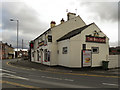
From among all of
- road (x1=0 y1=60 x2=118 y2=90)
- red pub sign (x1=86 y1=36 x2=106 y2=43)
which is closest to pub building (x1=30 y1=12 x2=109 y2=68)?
red pub sign (x1=86 y1=36 x2=106 y2=43)

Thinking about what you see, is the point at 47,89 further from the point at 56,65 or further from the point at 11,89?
the point at 56,65

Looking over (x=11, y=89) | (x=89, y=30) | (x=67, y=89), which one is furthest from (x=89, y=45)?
(x=11, y=89)

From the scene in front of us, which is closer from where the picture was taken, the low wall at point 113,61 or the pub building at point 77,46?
the pub building at point 77,46

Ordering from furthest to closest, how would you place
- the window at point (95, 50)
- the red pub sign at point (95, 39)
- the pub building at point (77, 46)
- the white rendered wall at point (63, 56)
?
the window at point (95, 50) → the red pub sign at point (95, 39) → the white rendered wall at point (63, 56) → the pub building at point (77, 46)

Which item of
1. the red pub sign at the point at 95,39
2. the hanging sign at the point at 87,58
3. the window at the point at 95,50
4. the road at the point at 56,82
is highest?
the red pub sign at the point at 95,39

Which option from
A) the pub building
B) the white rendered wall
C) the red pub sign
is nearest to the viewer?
the pub building

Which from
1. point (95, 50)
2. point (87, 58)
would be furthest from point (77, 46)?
point (95, 50)

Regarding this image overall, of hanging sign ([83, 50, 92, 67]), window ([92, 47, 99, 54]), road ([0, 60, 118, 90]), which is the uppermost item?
window ([92, 47, 99, 54])

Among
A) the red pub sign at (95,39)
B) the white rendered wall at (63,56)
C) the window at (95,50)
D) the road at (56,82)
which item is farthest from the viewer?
the window at (95,50)

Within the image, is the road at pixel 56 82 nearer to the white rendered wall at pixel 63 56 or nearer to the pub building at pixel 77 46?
the pub building at pixel 77 46

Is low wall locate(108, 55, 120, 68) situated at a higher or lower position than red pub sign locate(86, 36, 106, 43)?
lower

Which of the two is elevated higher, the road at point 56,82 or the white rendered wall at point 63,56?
the white rendered wall at point 63,56

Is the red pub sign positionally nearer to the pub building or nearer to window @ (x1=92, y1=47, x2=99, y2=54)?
the pub building

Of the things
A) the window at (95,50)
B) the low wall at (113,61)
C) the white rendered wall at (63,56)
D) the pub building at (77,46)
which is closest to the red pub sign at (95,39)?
the pub building at (77,46)
